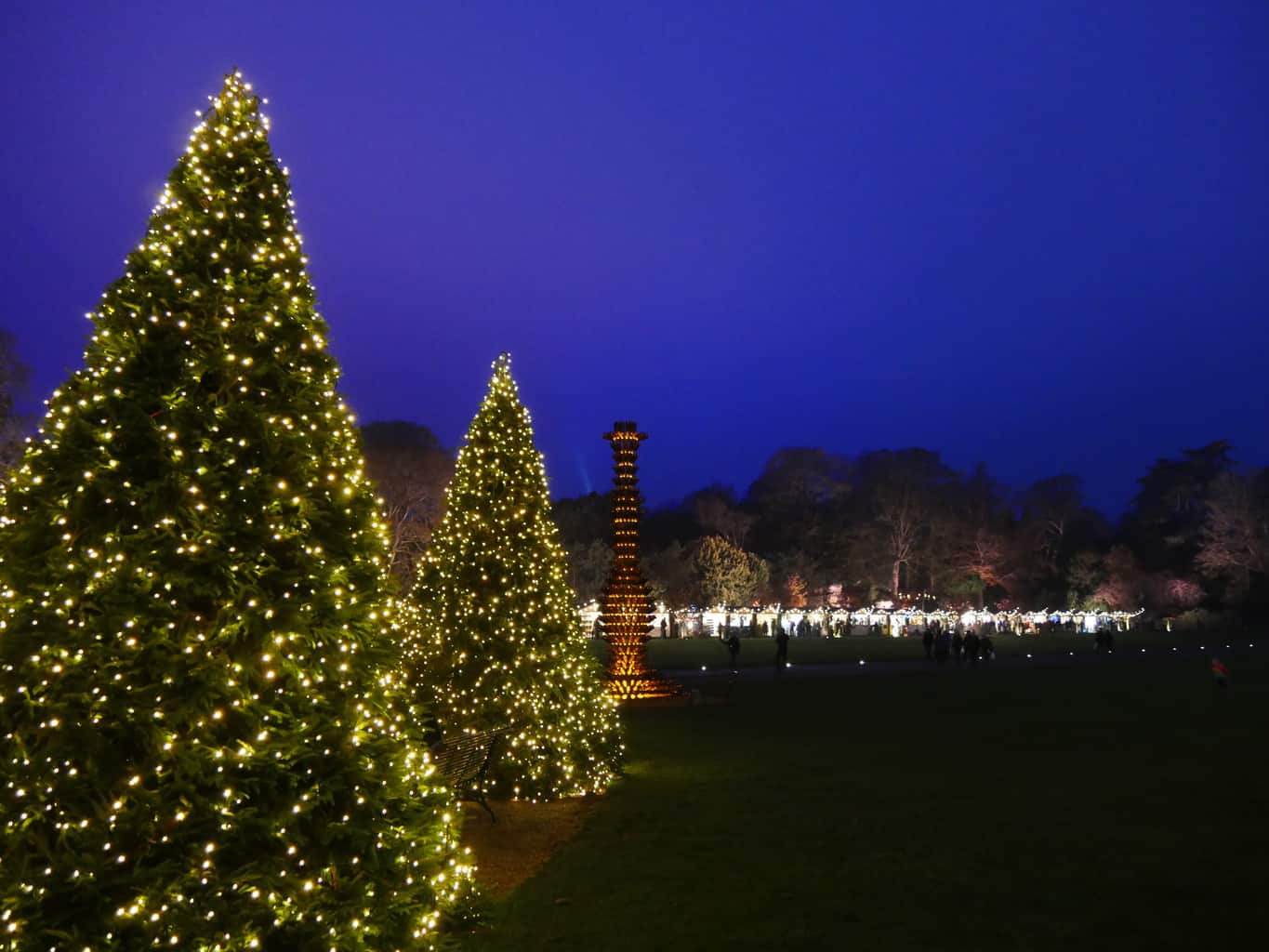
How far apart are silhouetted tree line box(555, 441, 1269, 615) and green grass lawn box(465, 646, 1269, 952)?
188 ft

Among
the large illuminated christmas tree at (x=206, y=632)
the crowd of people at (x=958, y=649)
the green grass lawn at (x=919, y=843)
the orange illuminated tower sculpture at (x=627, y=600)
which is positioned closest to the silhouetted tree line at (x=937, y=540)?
the crowd of people at (x=958, y=649)

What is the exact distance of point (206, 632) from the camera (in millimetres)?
5262

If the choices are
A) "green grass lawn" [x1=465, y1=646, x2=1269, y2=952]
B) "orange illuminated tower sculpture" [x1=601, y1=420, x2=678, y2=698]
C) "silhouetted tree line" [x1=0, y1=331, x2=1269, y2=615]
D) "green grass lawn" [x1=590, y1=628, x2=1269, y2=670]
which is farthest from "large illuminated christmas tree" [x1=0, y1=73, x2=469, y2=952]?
"silhouetted tree line" [x1=0, y1=331, x2=1269, y2=615]

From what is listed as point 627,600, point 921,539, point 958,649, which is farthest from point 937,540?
point 627,600

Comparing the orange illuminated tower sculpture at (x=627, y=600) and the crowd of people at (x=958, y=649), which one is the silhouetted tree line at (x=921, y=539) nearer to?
the crowd of people at (x=958, y=649)

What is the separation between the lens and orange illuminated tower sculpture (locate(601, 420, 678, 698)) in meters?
25.8

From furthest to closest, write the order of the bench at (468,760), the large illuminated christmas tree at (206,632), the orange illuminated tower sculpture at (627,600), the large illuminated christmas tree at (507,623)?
the orange illuminated tower sculpture at (627,600)
the large illuminated christmas tree at (507,623)
the bench at (468,760)
the large illuminated christmas tree at (206,632)

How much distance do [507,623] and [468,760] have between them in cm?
220

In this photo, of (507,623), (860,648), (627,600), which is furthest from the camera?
(860,648)

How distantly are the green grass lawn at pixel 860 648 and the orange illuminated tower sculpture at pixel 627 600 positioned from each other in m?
11.9

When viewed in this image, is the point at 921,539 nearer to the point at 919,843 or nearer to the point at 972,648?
the point at 972,648

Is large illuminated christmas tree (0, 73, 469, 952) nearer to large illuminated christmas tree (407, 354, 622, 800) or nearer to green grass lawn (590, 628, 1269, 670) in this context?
large illuminated christmas tree (407, 354, 622, 800)

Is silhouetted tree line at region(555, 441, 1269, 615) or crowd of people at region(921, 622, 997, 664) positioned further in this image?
silhouetted tree line at region(555, 441, 1269, 615)

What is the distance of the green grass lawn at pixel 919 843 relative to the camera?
7.14 meters
